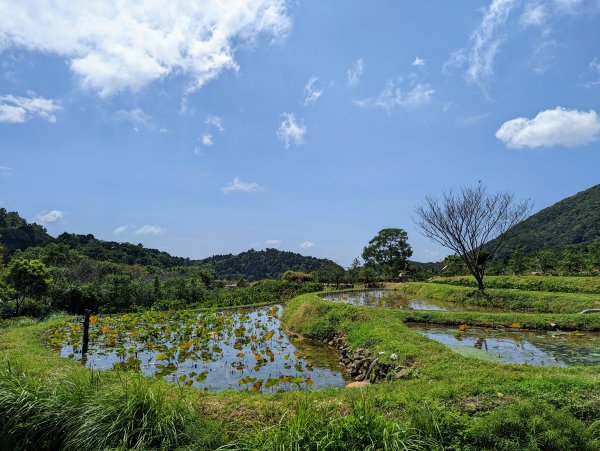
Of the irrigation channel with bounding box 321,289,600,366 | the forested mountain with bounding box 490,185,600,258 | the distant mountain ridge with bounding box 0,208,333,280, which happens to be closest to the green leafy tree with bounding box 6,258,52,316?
the irrigation channel with bounding box 321,289,600,366

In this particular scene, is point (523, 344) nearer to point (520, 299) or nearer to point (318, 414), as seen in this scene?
point (318, 414)

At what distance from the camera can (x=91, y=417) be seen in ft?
15.0

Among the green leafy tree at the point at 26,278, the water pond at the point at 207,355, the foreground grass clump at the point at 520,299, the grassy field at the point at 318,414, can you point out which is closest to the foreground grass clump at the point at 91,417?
the grassy field at the point at 318,414

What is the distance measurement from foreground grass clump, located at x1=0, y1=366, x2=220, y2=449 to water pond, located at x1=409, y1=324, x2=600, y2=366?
751 cm

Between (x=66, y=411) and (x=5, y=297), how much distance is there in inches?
640

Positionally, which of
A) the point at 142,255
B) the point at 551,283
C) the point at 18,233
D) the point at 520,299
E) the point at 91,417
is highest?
the point at 18,233

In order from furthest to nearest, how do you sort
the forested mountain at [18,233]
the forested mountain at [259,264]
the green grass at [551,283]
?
the forested mountain at [259,264]
the forested mountain at [18,233]
the green grass at [551,283]

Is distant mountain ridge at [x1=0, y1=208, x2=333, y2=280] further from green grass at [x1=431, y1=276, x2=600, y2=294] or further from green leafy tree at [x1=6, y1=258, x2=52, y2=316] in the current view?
green leafy tree at [x1=6, y1=258, x2=52, y2=316]

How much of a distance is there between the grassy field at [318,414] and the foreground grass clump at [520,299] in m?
12.5

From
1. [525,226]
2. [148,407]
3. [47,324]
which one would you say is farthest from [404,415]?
[525,226]

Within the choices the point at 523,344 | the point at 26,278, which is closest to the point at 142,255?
the point at 26,278

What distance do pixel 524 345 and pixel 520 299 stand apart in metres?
9.79

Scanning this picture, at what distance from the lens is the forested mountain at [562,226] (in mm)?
56147

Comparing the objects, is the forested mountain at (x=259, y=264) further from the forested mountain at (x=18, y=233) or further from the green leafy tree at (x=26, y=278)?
the green leafy tree at (x=26, y=278)
